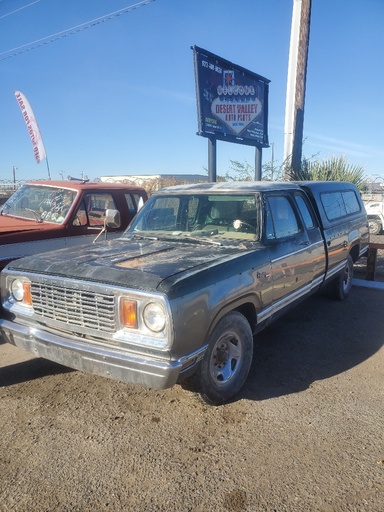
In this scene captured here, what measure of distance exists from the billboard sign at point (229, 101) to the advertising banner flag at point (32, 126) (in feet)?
21.5

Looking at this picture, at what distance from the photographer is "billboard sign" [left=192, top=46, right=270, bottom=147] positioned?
9.16 m

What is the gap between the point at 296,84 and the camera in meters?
11.0

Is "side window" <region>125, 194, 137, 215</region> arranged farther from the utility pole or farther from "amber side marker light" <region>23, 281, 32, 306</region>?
the utility pole

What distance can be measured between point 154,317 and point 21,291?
4.46ft

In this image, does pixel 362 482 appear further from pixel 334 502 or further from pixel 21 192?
pixel 21 192

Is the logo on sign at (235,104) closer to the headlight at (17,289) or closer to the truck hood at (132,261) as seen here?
the truck hood at (132,261)

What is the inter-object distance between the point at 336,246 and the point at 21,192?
195 inches

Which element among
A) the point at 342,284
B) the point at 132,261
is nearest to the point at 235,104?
the point at 342,284

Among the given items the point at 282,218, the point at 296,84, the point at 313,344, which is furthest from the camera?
the point at 296,84

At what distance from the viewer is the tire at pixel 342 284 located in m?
6.06

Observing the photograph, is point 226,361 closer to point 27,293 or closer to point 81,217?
point 27,293

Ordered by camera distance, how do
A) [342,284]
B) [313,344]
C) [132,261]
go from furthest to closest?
[342,284]
[313,344]
[132,261]

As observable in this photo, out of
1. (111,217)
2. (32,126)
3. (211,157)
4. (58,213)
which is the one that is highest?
(32,126)

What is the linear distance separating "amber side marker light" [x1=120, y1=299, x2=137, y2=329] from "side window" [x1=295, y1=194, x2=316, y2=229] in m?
2.75
